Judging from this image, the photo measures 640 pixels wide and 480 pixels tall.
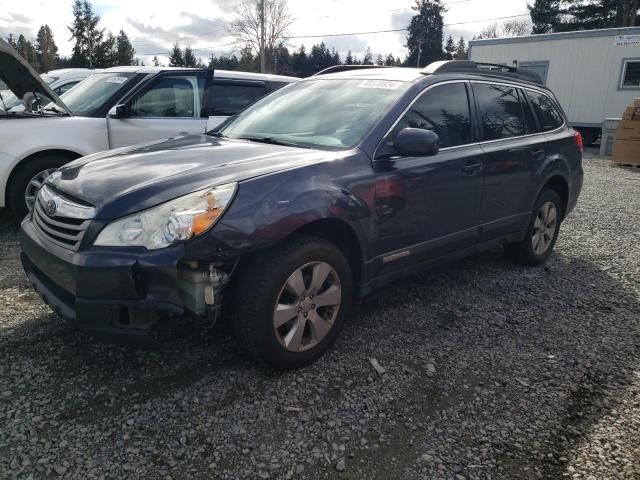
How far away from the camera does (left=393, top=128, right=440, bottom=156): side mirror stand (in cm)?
302

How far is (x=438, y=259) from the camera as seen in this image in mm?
3703

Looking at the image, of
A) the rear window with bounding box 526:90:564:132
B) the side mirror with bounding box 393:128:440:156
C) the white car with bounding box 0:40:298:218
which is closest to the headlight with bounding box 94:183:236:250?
the side mirror with bounding box 393:128:440:156

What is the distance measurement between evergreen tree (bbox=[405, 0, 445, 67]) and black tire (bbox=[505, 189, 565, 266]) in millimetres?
62887

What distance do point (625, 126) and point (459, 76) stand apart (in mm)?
11331

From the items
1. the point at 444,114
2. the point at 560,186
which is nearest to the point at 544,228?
the point at 560,186

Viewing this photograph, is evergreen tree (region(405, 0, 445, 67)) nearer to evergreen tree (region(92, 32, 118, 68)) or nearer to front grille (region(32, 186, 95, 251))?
evergreen tree (region(92, 32, 118, 68))

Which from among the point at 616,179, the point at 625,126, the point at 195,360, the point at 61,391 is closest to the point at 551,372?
the point at 195,360

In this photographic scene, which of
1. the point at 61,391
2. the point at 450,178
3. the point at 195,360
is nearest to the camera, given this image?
the point at 61,391

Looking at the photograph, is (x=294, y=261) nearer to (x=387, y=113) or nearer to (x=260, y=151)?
(x=260, y=151)

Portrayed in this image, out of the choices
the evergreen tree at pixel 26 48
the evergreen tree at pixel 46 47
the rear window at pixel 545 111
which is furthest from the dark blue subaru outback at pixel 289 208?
the evergreen tree at pixel 46 47

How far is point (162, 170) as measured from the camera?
9.01 ft

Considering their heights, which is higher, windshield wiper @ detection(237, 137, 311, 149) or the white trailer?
the white trailer

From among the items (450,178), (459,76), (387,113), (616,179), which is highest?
(459,76)

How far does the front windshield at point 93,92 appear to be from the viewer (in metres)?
5.81
